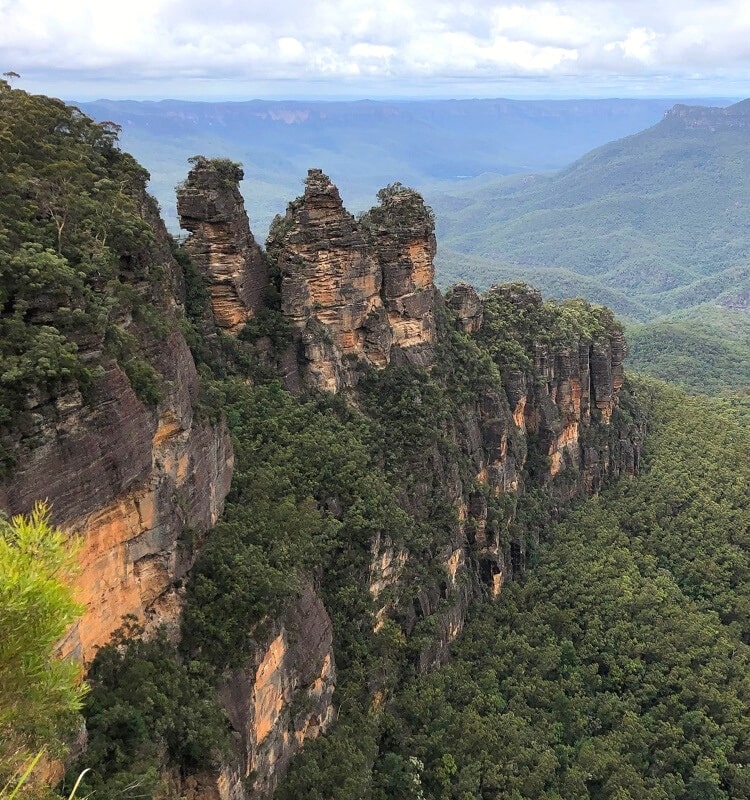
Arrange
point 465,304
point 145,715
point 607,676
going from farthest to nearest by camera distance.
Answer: point 465,304
point 607,676
point 145,715

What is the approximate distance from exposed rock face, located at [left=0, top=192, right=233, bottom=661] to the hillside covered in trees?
101 millimetres

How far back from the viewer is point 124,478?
19438mm

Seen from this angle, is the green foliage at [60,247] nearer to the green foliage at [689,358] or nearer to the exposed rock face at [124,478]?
the exposed rock face at [124,478]

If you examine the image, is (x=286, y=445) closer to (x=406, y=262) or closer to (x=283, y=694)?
(x=283, y=694)

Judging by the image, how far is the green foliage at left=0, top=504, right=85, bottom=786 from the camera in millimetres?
9508

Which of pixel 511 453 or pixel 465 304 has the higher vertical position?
pixel 465 304

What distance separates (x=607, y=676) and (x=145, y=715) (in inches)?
1111

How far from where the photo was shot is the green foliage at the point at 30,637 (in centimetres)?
951

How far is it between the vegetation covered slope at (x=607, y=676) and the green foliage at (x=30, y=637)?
16665 millimetres

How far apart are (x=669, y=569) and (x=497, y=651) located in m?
16.1

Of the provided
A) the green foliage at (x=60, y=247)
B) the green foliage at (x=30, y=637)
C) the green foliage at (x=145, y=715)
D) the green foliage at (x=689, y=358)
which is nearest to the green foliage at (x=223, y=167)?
the green foliage at (x=60, y=247)

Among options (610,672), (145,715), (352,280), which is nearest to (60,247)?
(145,715)

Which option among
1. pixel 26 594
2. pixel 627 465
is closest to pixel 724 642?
pixel 627 465

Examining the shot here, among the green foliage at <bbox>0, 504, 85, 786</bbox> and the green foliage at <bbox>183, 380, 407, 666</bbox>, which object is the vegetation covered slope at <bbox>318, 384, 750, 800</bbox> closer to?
the green foliage at <bbox>183, 380, 407, 666</bbox>
